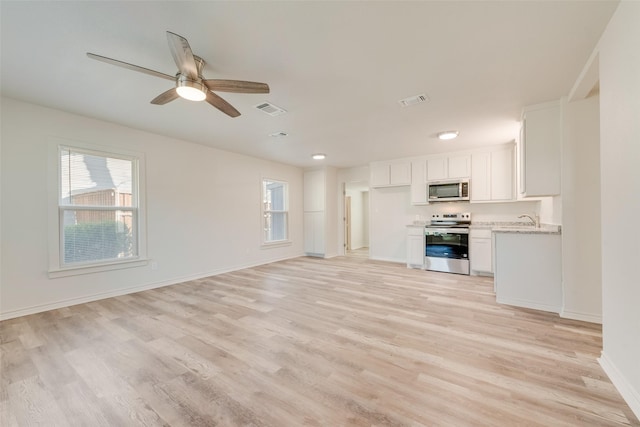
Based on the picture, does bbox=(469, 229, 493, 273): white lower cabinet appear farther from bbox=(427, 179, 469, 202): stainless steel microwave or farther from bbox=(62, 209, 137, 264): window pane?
bbox=(62, 209, 137, 264): window pane

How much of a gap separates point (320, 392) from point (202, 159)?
4.49 metres

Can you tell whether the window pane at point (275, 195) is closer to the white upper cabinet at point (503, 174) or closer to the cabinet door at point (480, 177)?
the cabinet door at point (480, 177)

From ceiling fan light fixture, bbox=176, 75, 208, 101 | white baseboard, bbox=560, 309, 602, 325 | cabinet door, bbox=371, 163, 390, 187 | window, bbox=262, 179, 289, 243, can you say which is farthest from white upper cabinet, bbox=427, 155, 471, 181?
ceiling fan light fixture, bbox=176, 75, 208, 101

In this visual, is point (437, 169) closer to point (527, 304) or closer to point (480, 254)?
point (480, 254)

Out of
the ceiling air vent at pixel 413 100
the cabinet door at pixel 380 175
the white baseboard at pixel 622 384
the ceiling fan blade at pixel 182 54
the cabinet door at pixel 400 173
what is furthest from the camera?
the cabinet door at pixel 380 175

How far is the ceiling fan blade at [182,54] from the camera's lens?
5.41 feet

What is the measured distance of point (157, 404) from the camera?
156cm

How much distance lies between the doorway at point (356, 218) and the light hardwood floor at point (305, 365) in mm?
5010

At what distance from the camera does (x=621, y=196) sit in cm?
163

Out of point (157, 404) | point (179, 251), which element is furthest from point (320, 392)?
point (179, 251)

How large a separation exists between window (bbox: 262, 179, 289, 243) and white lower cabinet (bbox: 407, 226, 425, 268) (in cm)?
313

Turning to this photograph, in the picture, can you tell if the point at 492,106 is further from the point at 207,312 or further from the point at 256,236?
the point at 256,236

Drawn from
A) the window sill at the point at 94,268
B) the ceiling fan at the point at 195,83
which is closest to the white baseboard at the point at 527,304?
the ceiling fan at the point at 195,83

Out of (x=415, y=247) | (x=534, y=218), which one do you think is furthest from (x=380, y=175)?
(x=534, y=218)
